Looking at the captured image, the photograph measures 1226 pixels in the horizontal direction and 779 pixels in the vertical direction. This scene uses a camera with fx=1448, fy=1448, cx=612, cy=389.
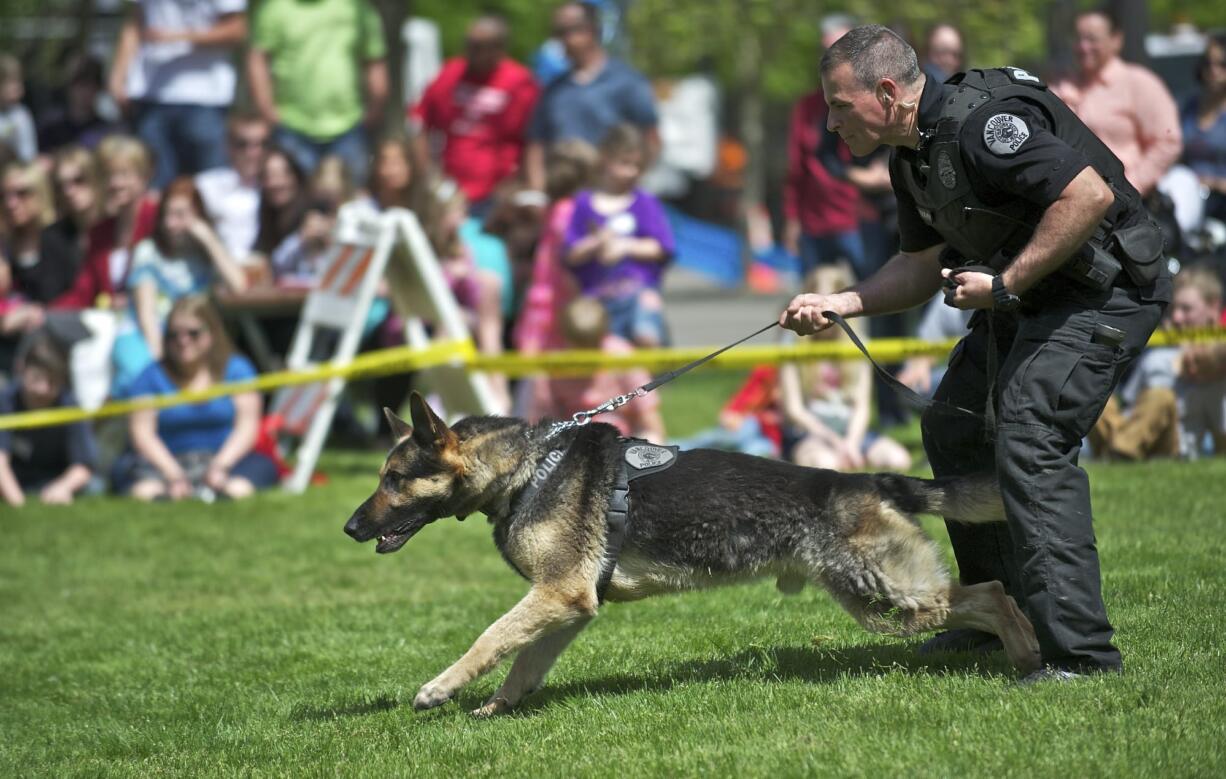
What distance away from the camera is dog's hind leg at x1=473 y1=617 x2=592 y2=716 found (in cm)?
535

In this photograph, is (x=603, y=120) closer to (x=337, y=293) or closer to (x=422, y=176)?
(x=422, y=176)

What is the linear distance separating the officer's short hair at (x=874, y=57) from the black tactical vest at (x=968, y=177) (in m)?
0.17

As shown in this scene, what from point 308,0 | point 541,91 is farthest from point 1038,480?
point 308,0

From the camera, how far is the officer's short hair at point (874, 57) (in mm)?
4766

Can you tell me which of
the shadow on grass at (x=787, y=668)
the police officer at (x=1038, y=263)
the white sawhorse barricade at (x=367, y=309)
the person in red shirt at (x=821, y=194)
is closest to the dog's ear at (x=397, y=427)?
the shadow on grass at (x=787, y=668)

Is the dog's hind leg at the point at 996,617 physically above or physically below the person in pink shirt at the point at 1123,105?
below

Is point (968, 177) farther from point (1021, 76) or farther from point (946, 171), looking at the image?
point (1021, 76)

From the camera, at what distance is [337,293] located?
11.1 m

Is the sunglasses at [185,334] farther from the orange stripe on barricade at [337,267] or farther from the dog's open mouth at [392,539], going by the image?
the dog's open mouth at [392,539]

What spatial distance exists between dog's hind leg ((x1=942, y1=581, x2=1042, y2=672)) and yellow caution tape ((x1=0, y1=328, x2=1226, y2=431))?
16.1 feet

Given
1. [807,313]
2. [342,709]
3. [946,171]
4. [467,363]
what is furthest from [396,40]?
[946,171]

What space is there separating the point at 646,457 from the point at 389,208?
7.25 meters

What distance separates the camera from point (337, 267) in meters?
11.1

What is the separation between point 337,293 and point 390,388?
1.24 metres
